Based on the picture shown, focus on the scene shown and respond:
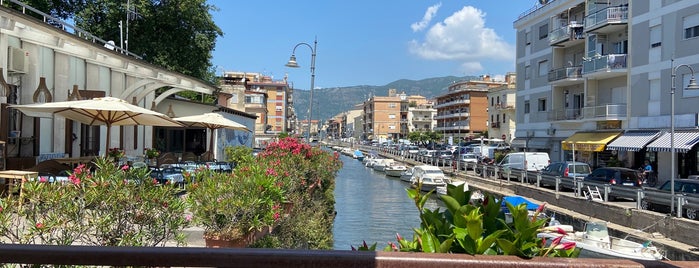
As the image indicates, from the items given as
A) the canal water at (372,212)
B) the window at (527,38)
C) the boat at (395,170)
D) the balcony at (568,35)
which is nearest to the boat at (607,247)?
the canal water at (372,212)

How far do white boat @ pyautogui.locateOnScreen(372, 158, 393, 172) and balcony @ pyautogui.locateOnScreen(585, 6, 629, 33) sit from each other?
29.5 m

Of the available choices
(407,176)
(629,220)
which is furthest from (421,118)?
(629,220)

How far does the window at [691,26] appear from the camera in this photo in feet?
81.5

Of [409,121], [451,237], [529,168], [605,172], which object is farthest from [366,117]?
[451,237]

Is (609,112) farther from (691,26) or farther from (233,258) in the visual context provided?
(233,258)

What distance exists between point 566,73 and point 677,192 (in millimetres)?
17818

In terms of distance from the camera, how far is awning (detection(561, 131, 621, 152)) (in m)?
30.4

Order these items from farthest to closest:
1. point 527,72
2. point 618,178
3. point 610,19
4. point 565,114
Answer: point 527,72
point 565,114
point 610,19
point 618,178

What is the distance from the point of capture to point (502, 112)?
68500 mm

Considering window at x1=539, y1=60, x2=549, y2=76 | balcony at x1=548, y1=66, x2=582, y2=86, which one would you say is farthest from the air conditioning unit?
window at x1=539, y1=60, x2=549, y2=76

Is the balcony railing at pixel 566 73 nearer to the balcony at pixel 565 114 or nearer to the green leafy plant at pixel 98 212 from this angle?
the balcony at pixel 565 114

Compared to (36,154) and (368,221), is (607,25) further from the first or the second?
→ (36,154)

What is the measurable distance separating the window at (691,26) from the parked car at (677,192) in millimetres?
9859

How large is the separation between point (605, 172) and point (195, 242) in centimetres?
2226
